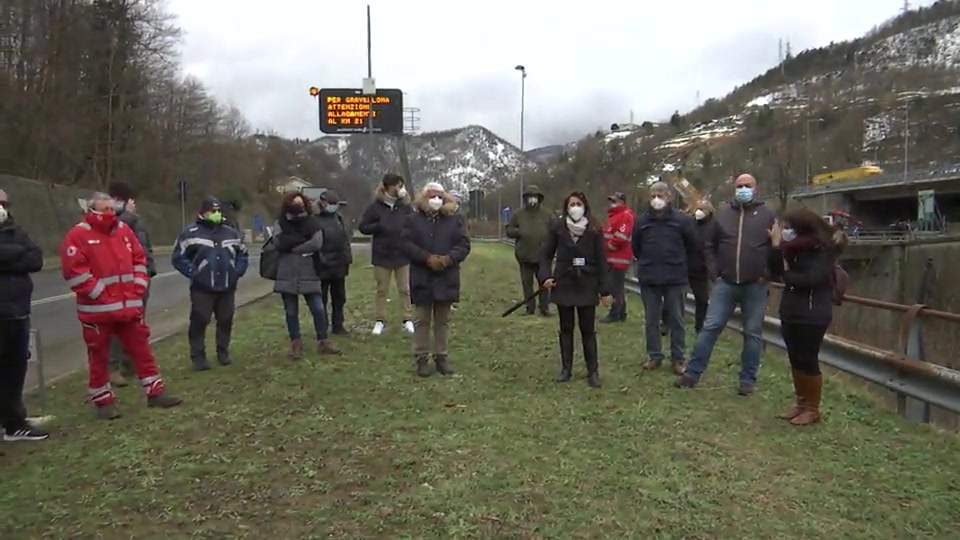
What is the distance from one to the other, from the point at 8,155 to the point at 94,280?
37.5 m

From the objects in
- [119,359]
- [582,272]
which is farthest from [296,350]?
[582,272]

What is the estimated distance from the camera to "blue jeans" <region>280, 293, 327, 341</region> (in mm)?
9078

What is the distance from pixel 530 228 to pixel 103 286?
7127mm

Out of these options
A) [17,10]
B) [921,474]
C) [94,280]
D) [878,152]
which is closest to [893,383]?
[921,474]

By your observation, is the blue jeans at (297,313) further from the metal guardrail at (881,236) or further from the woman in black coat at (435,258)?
the metal guardrail at (881,236)

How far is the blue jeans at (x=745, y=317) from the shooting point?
25.2 feet

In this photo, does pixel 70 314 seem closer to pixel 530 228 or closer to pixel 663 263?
pixel 530 228

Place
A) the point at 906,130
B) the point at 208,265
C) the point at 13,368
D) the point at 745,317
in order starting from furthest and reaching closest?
the point at 906,130
the point at 208,265
the point at 745,317
the point at 13,368

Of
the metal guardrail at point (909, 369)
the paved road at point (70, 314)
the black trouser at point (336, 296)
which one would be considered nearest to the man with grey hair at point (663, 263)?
the metal guardrail at point (909, 369)

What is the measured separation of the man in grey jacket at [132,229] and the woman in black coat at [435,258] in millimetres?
2473

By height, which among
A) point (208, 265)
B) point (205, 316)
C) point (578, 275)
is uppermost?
point (208, 265)

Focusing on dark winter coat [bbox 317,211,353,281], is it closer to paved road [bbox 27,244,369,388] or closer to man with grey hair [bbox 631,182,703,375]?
paved road [bbox 27,244,369,388]

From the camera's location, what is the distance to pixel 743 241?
7543 millimetres

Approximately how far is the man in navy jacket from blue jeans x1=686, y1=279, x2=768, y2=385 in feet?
15.3
